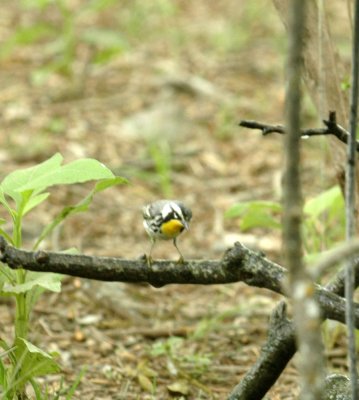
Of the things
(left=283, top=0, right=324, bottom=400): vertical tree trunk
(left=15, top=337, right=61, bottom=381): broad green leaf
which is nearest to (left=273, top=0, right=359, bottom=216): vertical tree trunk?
(left=15, top=337, right=61, bottom=381): broad green leaf

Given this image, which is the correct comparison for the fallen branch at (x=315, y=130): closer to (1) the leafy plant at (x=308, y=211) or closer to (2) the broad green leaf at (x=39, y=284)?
(2) the broad green leaf at (x=39, y=284)

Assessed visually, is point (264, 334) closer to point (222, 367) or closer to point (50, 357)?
point (222, 367)

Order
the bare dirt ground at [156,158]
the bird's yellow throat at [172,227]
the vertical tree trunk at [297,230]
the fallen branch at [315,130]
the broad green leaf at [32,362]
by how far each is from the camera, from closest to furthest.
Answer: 1. the vertical tree trunk at [297,230]
2. the fallen branch at [315,130]
3. the broad green leaf at [32,362]
4. the bird's yellow throat at [172,227]
5. the bare dirt ground at [156,158]

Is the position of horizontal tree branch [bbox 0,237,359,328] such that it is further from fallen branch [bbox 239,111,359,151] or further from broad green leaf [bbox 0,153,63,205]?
fallen branch [bbox 239,111,359,151]

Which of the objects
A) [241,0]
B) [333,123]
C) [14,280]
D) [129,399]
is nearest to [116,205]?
[129,399]

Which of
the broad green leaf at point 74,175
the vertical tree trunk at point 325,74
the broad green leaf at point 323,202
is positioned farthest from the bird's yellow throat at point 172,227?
the broad green leaf at point 323,202

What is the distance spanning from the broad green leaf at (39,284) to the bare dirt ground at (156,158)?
0.79 metres

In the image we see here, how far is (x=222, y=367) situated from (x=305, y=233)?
2.83 feet

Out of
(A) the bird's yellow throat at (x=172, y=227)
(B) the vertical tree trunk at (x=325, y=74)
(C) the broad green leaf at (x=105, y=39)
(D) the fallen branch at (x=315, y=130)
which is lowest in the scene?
(A) the bird's yellow throat at (x=172, y=227)

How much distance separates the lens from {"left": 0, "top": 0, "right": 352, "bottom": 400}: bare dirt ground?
12.8 ft

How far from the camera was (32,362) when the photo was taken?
2820mm

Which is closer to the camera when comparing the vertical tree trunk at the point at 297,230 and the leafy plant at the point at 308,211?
the vertical tree trunk at the point at 297,230

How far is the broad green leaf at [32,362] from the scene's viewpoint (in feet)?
9.12

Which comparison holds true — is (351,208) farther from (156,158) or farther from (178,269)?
(156,158)
